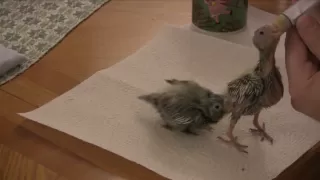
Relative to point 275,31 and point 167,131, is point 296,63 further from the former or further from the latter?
point 167,131

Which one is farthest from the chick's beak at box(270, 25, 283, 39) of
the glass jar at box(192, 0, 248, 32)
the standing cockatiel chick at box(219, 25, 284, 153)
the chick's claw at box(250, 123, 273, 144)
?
the glass jar at box(192, 0, 248, 32)

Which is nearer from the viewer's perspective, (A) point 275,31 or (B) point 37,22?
(A) point 275,31

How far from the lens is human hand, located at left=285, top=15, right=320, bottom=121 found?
1.89ft

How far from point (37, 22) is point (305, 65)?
456 millimetres

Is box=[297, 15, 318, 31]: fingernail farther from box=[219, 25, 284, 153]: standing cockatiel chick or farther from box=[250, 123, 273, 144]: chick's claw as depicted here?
box=[250, 123, 273, 144]: chick's claw

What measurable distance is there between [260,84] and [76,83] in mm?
266

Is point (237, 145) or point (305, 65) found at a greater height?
point (305, 65)

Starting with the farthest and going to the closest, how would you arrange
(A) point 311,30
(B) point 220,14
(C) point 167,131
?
(B) point 220,14 < (C) point 167,131 < (A) point 311,30

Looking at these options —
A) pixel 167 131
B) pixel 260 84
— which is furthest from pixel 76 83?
pixel 260 84

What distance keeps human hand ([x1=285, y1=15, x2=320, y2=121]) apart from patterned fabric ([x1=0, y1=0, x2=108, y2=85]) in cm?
37

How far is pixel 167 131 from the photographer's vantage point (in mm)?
698

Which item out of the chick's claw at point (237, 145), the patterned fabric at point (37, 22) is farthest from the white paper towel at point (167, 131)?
the patterned fabric at point (37, 22)

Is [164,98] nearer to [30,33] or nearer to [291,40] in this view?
[291,40]

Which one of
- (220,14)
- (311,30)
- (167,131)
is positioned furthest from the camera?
(220,14)
